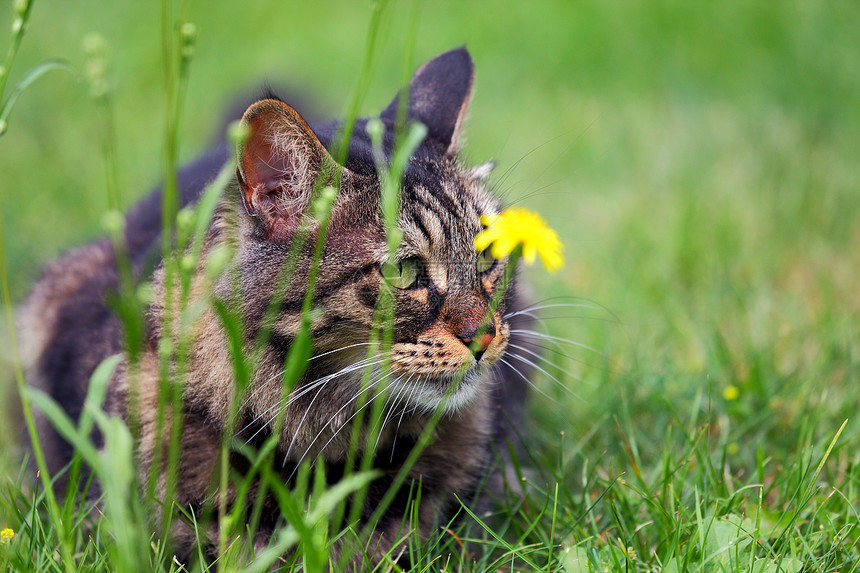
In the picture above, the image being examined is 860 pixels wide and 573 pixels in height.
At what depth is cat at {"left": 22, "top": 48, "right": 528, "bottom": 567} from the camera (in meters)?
1.63

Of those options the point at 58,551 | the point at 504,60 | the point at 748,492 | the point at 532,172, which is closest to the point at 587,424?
the point at 748,492

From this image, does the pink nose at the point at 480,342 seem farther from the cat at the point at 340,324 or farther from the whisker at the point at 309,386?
the whisker at the point at 309,386

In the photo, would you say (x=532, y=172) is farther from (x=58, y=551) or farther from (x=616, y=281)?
(x=58, y=551)

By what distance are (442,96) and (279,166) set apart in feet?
1.90

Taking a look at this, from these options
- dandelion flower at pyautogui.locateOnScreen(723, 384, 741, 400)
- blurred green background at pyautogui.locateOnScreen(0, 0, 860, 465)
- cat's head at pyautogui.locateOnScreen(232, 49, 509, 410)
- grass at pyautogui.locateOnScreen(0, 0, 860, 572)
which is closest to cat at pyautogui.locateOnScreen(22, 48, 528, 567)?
cat's head at pyautogui.locateOnScreen(232, 49, 509, 410)

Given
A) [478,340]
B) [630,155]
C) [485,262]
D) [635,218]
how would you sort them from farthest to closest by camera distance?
[630,155]
[635,218]
[485,262]
[478,340]

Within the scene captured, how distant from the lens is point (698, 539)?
171cm

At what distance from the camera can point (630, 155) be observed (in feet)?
14.1

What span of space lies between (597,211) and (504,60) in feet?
5.74

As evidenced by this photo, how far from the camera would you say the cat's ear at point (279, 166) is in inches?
62.3

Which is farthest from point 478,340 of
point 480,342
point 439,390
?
point 439,390

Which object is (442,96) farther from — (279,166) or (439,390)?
(439,390)

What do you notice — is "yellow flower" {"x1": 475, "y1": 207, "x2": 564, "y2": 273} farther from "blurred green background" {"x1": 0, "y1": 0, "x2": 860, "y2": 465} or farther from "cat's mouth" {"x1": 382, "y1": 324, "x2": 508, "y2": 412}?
"blurred green background" {"x1": 0, "y1": 0, "x2": 860, "y2": 465}

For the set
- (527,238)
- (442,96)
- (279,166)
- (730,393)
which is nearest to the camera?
(527,238)
